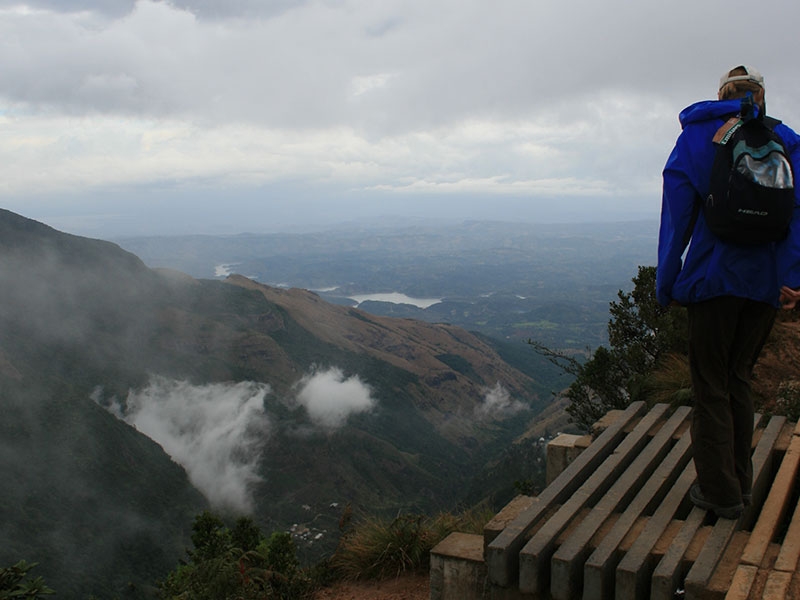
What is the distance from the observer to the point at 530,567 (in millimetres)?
3344

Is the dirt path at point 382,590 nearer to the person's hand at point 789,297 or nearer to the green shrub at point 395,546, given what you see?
the green shrub at point 395,546

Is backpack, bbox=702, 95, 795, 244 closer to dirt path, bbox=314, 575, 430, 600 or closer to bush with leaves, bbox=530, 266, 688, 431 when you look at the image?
dirt path, bbox=314, 575, 430, 600

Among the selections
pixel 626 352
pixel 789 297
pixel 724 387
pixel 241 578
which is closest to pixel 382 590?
pixel 241 578

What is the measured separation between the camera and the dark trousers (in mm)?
3506

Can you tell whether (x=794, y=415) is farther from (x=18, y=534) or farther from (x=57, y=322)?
Answer: (x=57, y=322)

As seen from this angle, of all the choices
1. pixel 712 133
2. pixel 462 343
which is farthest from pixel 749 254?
pixel 462 343

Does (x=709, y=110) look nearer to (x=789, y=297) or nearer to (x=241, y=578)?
(x=789, y=297)

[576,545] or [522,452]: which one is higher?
[576,545]

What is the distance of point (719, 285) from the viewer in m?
3.38

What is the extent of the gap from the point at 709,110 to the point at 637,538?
2255 mm

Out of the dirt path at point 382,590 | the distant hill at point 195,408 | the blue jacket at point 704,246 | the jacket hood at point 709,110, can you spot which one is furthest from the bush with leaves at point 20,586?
the distant hill at point 195,408

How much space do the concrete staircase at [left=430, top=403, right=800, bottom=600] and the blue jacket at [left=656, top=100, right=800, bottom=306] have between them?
3.94 ft

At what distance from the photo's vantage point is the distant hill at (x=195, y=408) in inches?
2899

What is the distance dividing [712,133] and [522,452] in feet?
284
